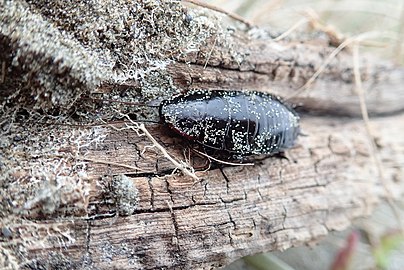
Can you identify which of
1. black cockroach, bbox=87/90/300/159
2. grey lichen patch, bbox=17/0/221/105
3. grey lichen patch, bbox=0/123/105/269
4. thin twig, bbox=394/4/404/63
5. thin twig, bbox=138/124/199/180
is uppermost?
thin twig, bbox=394/4/404/63

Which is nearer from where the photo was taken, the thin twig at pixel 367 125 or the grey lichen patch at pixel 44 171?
the grey lichen patch at pixel 44 171

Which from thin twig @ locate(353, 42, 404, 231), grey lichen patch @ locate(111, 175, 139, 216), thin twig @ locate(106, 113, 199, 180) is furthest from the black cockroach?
thin twig @ locate(353, 42, 404, 231)

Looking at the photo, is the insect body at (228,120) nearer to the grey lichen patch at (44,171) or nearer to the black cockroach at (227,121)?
the black cockroach at (227,121)

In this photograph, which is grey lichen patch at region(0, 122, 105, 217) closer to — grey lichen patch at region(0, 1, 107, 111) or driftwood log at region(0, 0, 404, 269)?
driftwood log at region(0, 0, 404, 269)

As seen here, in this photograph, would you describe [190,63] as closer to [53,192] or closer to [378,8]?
[53,192]

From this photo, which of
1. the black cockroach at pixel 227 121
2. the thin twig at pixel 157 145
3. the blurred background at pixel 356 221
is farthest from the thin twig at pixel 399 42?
the thin twig at pixel 157 145

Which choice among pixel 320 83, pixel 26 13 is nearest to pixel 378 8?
pixel 320 83

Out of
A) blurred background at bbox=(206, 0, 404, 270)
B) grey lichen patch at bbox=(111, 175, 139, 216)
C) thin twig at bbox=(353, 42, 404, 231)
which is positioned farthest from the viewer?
thin twig at bbox=(353, 42, 404, 231)
